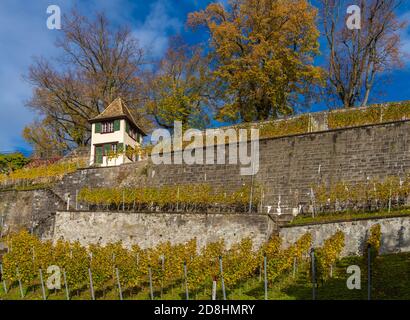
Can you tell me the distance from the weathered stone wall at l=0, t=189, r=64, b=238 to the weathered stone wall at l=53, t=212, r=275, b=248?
638 cm

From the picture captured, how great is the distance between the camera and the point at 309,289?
17500 mm

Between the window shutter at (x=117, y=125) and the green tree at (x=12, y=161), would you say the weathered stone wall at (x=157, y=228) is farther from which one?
the green tree at (x=12, y=161)

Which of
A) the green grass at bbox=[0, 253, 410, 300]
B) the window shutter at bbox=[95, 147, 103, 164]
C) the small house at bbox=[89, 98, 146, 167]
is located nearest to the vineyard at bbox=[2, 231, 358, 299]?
the green grass at bbox=[0, 253, 410, 300]

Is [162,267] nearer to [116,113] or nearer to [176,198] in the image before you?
[176,198]

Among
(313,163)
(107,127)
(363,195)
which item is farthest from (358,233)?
(107,127)

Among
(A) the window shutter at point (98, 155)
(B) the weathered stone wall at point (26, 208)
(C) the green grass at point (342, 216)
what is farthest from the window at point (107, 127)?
(C) the green grass at point (342, 216)

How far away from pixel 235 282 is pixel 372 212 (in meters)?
8.07

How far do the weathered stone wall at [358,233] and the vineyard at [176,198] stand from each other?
5.01 meters

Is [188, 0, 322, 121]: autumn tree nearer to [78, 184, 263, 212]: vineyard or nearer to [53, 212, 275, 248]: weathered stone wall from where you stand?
[78, 184, 263, 212]: vineyard

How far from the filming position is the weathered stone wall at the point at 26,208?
33188mm

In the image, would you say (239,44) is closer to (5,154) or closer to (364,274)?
(5,154)

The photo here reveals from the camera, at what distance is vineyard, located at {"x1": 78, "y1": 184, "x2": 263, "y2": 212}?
27.8 meters

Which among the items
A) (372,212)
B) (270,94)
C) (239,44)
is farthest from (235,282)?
(239,44)
